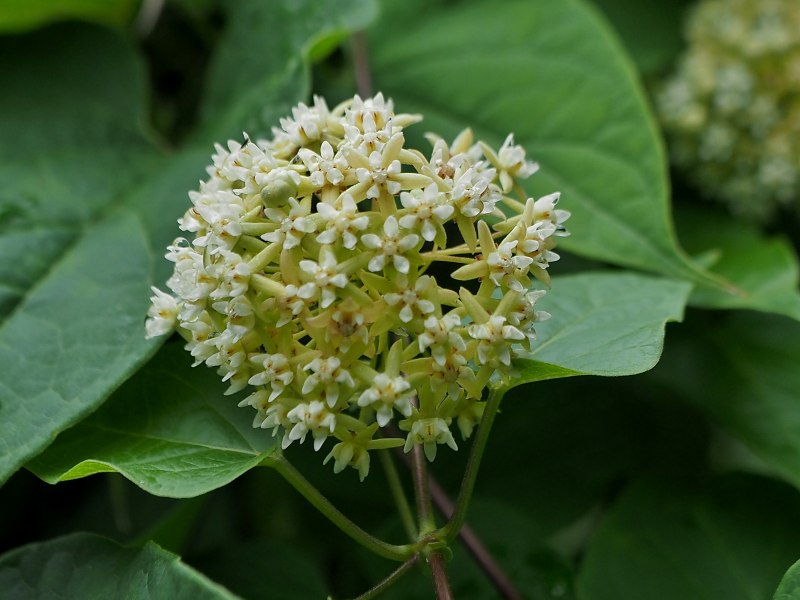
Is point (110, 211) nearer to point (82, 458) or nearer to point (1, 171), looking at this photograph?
point (1, 171)

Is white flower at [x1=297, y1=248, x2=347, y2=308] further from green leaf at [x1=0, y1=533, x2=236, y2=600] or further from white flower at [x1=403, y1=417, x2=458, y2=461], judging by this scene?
green leaf at [x1=0, y1=533, x2=236, y2=600]

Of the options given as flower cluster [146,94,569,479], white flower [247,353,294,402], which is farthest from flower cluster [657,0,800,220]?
white flower [247,353,294,402]

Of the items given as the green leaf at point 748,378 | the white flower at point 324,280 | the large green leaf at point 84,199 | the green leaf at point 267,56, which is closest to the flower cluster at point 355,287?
the white flower at point 324,280

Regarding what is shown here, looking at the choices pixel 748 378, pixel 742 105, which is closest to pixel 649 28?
pixel 742 105

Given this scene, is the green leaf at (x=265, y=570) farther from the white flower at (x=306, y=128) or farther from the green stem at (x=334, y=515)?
the white flower at (x=306, y=128)

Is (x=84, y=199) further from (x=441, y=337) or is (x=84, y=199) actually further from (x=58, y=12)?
(x=441, y=337)
